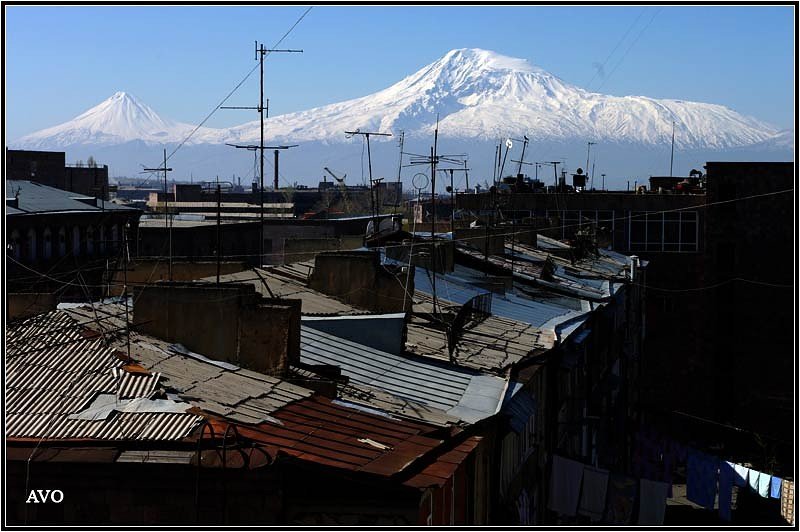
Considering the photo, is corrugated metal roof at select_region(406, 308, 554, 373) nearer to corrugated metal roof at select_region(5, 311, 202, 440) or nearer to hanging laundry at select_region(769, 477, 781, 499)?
corrugated metal roof at select_region(5, 311, 202, 440)

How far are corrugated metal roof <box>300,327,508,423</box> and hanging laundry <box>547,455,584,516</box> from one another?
610 centimetres

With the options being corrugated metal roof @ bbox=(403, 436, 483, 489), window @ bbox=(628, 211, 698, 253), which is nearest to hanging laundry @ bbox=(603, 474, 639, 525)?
corrugated metal roof @ bbox=(403, 436, 483, 489)

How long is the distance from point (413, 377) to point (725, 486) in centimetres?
1715

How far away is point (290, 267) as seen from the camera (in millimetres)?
24391

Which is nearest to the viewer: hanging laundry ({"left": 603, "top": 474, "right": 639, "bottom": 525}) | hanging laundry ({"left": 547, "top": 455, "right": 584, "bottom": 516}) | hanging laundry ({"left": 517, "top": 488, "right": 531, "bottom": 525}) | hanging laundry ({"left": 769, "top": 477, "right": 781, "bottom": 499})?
hanging laundry ({"left": 517, "top": 488, "right": 531, "bottom": 525})

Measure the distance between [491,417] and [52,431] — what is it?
621 centimetres

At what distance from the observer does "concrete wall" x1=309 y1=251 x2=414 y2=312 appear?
21.3 meters

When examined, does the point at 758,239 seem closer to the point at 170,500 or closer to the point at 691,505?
the point at 691,505

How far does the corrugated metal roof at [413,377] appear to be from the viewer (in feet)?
51.9

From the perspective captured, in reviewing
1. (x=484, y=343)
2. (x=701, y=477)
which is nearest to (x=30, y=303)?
(x=484, y=343)

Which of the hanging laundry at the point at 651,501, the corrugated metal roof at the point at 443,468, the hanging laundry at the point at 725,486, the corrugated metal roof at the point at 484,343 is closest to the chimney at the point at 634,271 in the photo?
the hanging laundry at the point at 725,486

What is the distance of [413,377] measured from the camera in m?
17.2

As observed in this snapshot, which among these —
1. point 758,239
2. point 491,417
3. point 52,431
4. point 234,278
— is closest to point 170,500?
point 52,431

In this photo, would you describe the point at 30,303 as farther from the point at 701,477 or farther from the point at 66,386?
the point at 701,477
